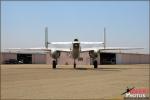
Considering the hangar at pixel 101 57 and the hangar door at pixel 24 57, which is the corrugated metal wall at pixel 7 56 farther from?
the hangar door at pixel 24 57

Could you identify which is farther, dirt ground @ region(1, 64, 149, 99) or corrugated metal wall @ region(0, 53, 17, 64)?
corrugated metal wall @ region(0, 53, 17, 64)

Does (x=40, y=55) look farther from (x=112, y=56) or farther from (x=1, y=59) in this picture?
(x=112, y=56)

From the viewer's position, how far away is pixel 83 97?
1269 cm

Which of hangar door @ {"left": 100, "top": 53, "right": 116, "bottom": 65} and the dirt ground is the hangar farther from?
the dirt ground

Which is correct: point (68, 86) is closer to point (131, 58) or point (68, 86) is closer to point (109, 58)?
point (109, 58)

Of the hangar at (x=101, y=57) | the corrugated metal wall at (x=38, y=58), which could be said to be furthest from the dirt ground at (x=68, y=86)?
the corrugated metal wall at (x=38, y=58)

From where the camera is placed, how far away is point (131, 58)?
96.4 m

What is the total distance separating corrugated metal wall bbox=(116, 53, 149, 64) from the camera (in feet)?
298

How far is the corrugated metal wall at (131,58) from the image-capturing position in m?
90.7

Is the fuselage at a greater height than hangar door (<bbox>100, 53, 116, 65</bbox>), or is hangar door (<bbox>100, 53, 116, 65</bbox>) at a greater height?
the fuselage

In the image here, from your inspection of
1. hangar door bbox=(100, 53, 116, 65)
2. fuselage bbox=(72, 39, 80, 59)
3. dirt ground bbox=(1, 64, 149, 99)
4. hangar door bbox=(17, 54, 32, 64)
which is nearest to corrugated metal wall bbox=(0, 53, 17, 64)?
hangar door bbox=(17, 54, 32, 64)

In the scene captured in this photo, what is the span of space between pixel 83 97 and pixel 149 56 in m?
97.8

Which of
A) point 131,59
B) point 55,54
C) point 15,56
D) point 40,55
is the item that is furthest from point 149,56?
point 55,54

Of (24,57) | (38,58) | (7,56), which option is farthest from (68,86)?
(24,57)
